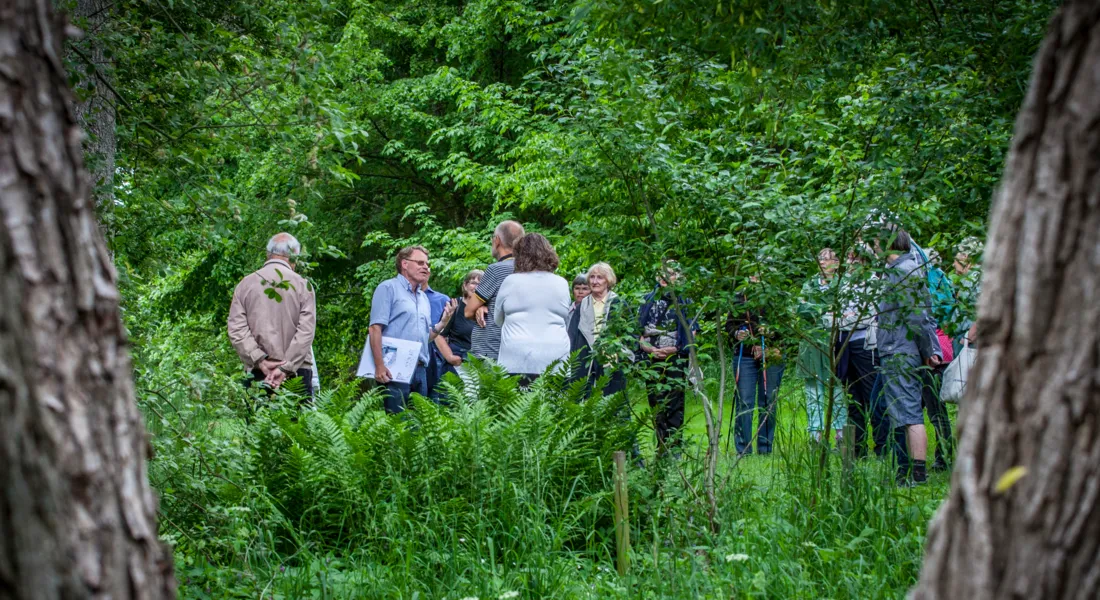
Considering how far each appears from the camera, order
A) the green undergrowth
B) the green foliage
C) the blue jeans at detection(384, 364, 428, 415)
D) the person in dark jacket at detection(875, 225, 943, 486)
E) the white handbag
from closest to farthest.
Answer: the green undergrowth → the green foliage → the person in dark jacket at detection(875, 225, 943, 486) → the white handbag → the blue jeans at detection(384, 364, 428, 415)

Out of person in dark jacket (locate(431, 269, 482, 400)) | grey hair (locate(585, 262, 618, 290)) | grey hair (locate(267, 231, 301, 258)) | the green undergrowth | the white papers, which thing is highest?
grey hair (locate(267, 231, 301, 258))

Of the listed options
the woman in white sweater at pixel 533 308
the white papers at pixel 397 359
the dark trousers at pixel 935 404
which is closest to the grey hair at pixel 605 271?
the woman in white sweater at pixel 533 308

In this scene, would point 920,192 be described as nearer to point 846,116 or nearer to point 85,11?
point 846,116

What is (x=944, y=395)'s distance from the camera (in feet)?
21.1

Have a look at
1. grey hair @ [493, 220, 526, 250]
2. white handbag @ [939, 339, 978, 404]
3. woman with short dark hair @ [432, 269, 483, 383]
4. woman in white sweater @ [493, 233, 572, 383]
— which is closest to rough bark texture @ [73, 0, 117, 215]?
woman in white sweater @ [493, 233, 572, 383]

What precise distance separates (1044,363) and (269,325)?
281 inches

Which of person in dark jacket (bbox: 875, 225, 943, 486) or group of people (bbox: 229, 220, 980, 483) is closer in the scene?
person in dark jacket (bbox: 875, 225, 943, 486)

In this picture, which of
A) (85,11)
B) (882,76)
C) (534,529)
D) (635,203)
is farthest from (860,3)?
(85,11)

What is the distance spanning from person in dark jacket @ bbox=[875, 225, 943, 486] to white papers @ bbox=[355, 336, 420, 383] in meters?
3.70

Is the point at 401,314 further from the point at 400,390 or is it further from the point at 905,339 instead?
the point at 905,339

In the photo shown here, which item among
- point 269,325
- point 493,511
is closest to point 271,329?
point 269,325

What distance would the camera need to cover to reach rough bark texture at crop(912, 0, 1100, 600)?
4.65ft

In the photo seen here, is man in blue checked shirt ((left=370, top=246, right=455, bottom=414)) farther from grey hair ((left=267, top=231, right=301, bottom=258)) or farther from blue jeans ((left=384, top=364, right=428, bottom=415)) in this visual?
grey hair ((left=267, top=231, right=301, bottom=258))

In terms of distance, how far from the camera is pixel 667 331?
17.9 ft
